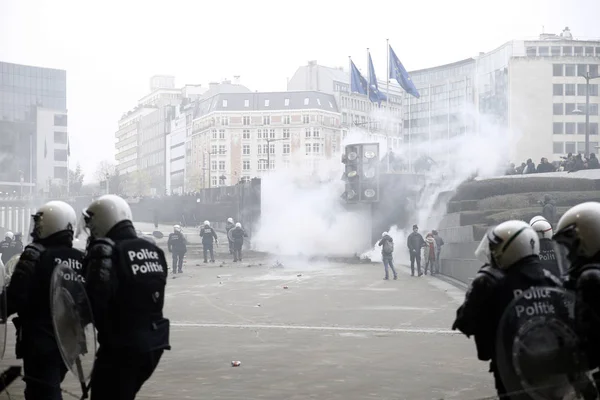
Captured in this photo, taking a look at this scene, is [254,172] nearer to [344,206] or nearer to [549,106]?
[549,106]

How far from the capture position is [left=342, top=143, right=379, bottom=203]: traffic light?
33.1 m

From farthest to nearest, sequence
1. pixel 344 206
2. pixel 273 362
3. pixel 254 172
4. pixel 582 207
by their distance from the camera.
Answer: pixel 254 172
pixel 344 206
pixel 273 362
pixel 582 207

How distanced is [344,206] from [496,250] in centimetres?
3891

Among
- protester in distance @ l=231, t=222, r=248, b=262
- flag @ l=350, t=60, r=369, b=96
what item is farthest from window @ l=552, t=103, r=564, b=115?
protester in distance @ l=231, t=222, r=248, b=262

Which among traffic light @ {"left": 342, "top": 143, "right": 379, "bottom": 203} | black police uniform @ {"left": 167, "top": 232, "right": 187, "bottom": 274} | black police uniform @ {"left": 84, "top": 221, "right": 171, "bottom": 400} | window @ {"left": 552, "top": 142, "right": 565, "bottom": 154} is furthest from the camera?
window @ {"left": 552, "top": 142, "right": 565, "bottom": 154}

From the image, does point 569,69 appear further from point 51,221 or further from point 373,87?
point 51,221

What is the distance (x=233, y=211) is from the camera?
204 ft

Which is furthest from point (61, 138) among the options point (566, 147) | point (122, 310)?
point (122, 310)

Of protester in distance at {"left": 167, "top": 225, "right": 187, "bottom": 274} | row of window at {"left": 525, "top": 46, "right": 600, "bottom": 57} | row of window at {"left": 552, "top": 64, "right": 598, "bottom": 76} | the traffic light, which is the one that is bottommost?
protester in distance at {"left": 167, "top": 225, "right": 187, "bottom": 274}

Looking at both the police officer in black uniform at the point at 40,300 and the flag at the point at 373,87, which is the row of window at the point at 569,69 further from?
the police officer in black uniform at the point at 40,300

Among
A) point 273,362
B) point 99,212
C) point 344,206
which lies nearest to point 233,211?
point 344,206

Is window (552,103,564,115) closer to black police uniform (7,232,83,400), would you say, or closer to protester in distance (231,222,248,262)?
protester in distance (231,222,248,262)

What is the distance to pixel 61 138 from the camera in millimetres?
109125

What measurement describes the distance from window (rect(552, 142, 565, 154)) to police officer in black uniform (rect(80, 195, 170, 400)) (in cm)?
9331
